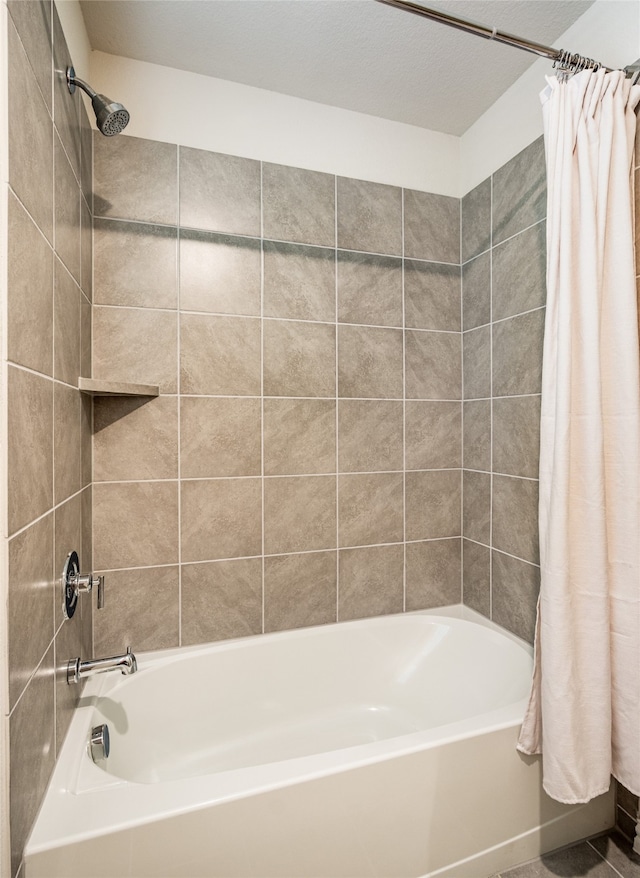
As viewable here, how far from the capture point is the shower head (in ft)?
4.13

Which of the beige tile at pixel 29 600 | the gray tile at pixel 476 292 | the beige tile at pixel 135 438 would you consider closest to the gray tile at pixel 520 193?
the gray tile at pixel 476 292

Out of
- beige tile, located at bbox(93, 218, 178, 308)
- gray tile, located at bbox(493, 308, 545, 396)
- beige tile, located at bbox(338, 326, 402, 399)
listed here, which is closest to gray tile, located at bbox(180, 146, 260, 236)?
beige tile, located at bbox(93, 218, 178, 308)

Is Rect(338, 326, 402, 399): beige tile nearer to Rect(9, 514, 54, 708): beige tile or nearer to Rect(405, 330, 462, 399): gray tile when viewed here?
Rect(405, 330, 462, 399): gray tile

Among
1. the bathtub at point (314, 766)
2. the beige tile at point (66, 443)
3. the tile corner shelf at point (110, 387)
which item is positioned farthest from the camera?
the tile corner shelf at point (110, 387)

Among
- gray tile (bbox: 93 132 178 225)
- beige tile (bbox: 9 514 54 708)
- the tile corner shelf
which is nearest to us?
beige tile (bbox: 9 514 54 708)

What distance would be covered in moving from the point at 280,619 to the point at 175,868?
2.97ft

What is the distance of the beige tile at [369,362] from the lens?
1.95 m

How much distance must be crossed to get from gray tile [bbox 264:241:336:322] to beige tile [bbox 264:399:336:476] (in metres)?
0.36

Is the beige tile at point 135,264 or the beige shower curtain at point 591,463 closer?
the beige shower curtain at point 591,463

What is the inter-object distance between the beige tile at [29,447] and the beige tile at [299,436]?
0.87m

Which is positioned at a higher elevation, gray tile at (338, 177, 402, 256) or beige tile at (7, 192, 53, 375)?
gray tile at (338, 177, 402, 256)

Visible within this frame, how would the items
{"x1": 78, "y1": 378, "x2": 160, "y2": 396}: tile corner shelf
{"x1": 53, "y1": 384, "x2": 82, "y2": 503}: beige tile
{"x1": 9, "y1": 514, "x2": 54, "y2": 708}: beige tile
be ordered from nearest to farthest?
1. {"x1": 9, "y1": 514, "x2": 54, "y2": 708}: beige tile
2. {"x1": 53, "y1": 384, "x2": 82, "y2": 503}: beige tile
3. {"x1": 78, "y1": 378, "x2": 160, "y2": 396}: tile corner shelf

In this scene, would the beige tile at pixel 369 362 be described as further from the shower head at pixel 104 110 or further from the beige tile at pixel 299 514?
the shower head at pixel 104 110

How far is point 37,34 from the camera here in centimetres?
103
